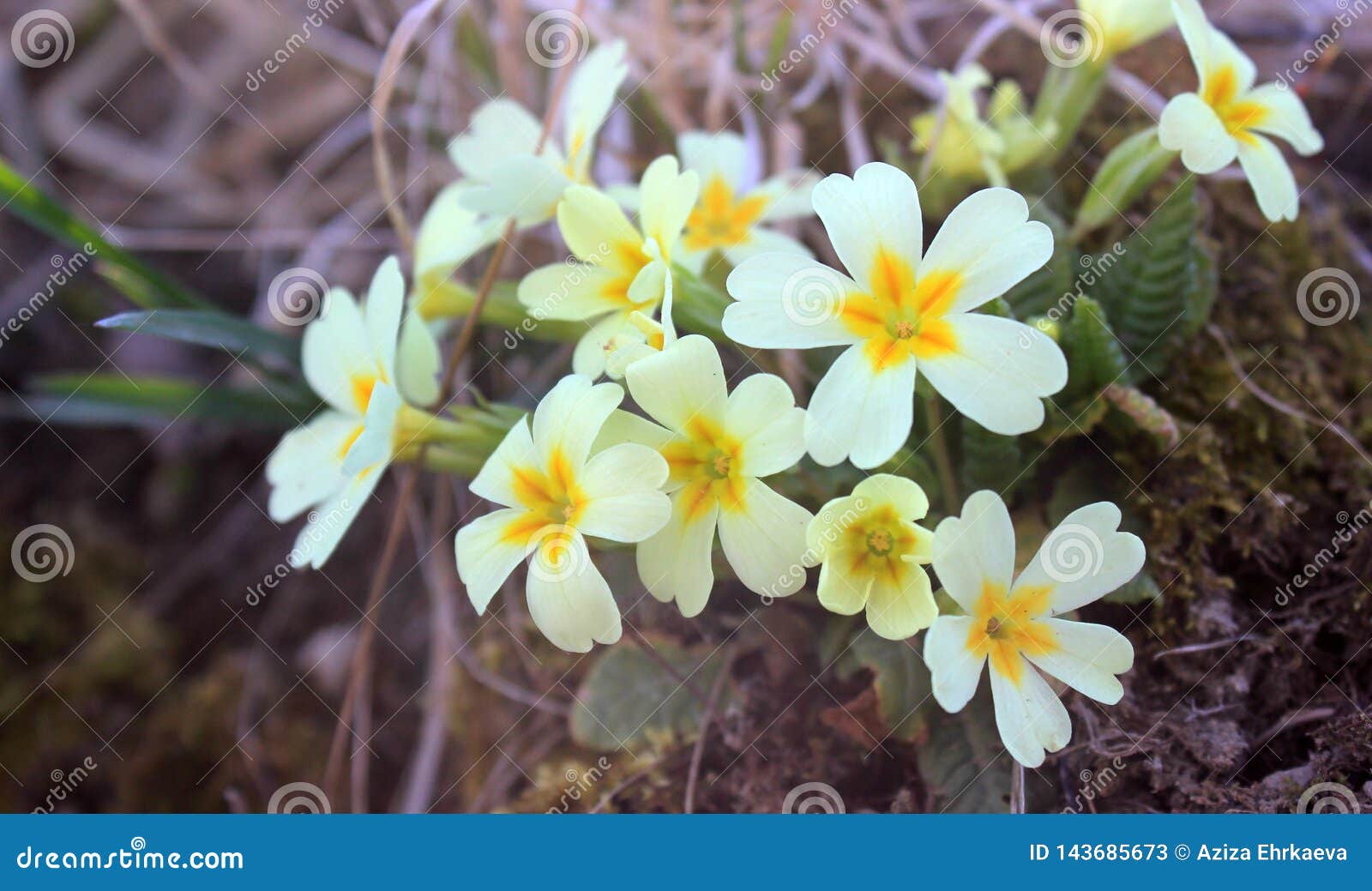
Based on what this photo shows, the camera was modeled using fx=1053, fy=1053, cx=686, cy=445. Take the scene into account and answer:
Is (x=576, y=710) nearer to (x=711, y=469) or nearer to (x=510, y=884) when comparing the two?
(x=510, y=884)

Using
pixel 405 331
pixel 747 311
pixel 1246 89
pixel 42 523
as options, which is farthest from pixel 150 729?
pixel 1246 89

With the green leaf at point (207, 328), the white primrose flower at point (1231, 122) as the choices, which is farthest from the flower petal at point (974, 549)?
the green leaf at point (207, 328)

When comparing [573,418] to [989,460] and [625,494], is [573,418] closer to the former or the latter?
[625,494]

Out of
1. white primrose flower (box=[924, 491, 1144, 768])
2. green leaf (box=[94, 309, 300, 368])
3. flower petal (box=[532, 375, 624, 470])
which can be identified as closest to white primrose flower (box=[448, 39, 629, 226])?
flower petal (box=[532, 375, 624, 470])

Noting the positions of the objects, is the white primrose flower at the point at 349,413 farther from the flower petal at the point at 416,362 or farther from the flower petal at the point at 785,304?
the flower petal at the point at 785,304

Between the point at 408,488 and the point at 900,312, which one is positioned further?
the point at 408,488

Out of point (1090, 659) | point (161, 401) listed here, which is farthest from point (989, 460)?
point (161, 401)
